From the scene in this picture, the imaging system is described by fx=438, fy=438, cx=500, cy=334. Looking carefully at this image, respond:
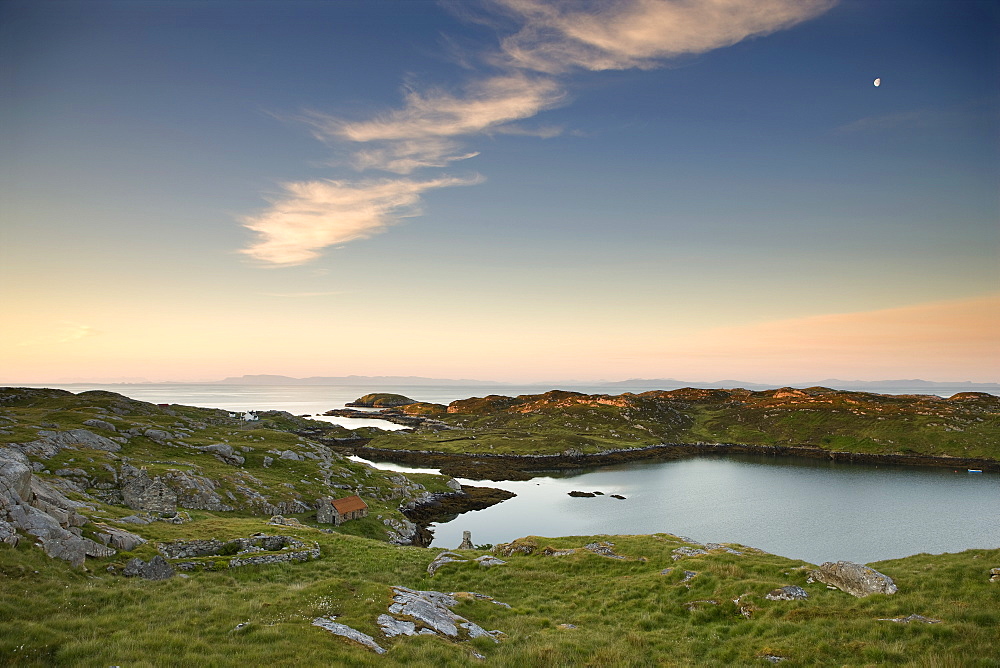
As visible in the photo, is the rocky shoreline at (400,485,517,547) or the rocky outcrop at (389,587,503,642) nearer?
the rocky outcrop at (389,587,503,642)

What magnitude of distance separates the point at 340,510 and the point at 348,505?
2.23 metres

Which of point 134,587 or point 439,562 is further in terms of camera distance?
point 439,562

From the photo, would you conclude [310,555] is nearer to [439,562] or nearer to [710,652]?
[439,562]

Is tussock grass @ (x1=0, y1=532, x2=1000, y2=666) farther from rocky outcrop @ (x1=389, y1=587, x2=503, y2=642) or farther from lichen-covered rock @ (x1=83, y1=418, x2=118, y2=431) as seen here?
lichen-covered rock @ (x1=83, y1=418, x2=118, y2=431)

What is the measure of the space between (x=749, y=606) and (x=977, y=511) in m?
114

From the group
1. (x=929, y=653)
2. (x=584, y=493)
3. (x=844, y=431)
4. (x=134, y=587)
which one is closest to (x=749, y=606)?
(x=929, y=653)

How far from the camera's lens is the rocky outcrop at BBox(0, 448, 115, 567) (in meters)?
21.3

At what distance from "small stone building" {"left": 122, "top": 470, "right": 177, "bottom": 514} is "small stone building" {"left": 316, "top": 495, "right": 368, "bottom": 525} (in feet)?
58.9

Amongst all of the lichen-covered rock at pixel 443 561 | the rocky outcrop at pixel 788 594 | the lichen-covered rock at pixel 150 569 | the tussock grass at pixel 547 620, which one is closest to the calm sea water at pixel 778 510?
the lichen-covered rock at pixel 443 561

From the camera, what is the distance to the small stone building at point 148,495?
50234 millimetres

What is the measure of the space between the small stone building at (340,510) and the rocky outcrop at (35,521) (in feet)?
128

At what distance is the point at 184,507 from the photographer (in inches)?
2047

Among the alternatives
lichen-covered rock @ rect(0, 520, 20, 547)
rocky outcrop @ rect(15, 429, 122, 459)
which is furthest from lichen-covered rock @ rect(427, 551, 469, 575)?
rocky outcrop @ rect(15, 429, 122, 459)

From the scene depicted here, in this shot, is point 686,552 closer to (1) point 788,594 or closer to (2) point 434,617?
(1) point 788,594
